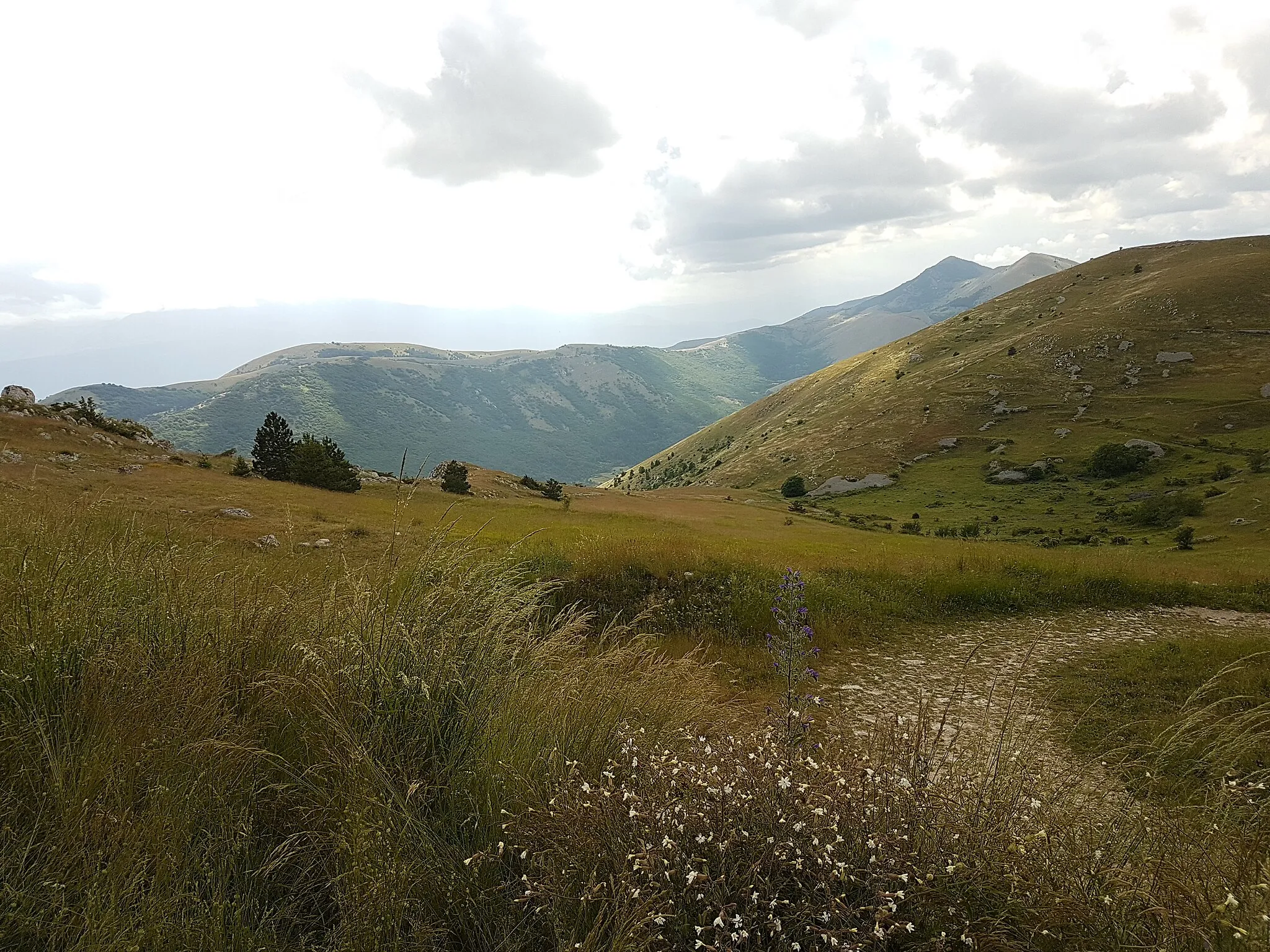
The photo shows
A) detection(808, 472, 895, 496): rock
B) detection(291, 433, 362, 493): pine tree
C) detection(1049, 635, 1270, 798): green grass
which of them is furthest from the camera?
detection(808, 472, 895, 496): rock

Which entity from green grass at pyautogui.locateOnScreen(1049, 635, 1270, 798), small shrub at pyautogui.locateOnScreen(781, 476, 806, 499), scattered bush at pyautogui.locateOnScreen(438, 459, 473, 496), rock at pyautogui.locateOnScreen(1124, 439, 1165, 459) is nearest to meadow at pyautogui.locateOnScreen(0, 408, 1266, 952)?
green grass at pyautogui.locateOnScreen(1049, 635, 1270, 798)

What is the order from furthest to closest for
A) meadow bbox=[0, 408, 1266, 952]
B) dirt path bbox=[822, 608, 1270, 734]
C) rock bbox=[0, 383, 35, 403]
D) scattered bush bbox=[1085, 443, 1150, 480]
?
scattered bush bbox=[1085, 443, 1150, 480]
rock bbox=[0, 383, 35, 403]
dirt path bbox=[822, 608, 1270, 734]
meadow bbox=[0, 408, 1266, 952]

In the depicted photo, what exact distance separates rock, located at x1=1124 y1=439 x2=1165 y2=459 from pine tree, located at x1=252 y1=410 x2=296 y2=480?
88.1m

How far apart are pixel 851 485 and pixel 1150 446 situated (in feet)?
113

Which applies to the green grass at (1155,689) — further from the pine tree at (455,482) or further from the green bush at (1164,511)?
the green bush at (1164,511)

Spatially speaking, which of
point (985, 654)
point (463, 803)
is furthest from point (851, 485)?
point (463, 803)

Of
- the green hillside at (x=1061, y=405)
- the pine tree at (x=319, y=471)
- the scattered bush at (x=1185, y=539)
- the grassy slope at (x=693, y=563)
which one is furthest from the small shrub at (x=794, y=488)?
the pine tree at (x=319, y=471)

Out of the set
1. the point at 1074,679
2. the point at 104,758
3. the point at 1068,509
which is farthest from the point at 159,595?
the point at 1068,509

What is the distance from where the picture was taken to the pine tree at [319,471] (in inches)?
1387

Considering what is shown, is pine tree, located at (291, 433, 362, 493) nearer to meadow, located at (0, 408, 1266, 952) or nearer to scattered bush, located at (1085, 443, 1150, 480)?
meadow, located at (0, 408, 1266, 952)

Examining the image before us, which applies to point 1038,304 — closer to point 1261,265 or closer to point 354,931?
point 1261,265

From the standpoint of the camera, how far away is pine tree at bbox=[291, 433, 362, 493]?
116 feet

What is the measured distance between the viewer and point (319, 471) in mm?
35250

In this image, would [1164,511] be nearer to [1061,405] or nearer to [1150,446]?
[1150,446]
